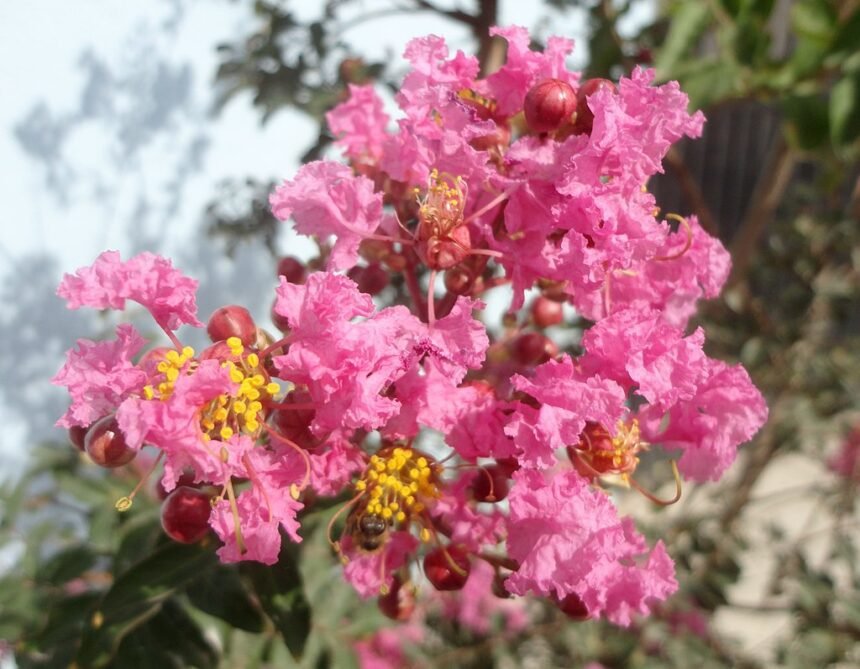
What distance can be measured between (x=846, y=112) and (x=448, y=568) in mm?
755

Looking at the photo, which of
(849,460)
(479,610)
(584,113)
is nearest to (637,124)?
(584,113)

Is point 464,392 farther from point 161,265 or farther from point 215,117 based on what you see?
point 215,117

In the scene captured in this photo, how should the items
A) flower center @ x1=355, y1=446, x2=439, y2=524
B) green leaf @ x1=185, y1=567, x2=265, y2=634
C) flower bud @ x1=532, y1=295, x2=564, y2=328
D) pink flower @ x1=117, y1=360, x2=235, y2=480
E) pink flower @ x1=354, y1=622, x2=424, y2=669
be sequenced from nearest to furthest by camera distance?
pink flower @ x1=117, y1=360, x2=235, y2=480, flower center @ x1=355, y1=446, x2=439, y2=524, green leaf @ x1=185, y1=567, x2=265, y2=634, flower bud @ x1=532, y1=295, x2=564, y2=328, pink flower @ x1=354, y1=622, x2=424, y2=669

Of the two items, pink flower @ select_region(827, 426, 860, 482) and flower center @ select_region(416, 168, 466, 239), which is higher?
flower center @ select_region(416, 168, 466, 239)

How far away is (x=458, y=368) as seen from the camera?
0.63 metres

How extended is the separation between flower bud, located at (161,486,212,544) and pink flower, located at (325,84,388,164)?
366 mm

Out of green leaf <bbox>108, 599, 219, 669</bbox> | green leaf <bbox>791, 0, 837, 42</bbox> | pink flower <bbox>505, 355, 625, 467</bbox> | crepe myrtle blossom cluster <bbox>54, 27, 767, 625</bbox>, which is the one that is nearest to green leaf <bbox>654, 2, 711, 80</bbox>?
green leaf <bbox>791, 0, 837, 42</bbox>

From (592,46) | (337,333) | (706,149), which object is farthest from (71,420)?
(706,149)

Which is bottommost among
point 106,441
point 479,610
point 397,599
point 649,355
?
point 479,610

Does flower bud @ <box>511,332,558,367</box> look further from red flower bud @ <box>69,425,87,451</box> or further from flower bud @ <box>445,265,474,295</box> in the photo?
red flower bud @ <box>69,425,87,451</box>

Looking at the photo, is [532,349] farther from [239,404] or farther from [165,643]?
[165,643]

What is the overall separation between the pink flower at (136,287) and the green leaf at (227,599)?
275mm

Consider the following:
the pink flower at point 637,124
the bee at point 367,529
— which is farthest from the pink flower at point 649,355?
the bee at point 367,529

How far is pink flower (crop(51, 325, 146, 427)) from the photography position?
63 cm
